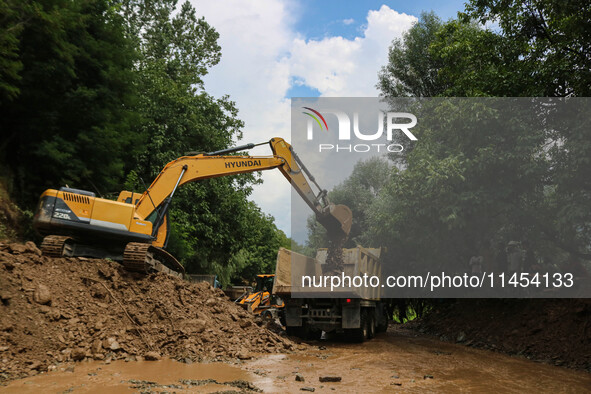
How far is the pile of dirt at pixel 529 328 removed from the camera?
10.2 m

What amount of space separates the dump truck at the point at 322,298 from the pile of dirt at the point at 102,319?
123cm

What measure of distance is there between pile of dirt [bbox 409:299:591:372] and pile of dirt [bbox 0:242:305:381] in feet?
18.4

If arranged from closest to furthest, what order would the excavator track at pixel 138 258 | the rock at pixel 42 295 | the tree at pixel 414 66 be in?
the rock at pixel 42 295
the excavator track at pixel 138 258
the tree at pixel 414 66

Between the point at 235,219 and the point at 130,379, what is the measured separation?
1816 centimetres

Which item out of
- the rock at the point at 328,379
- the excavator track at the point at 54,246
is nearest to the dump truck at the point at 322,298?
the rock at the point at 328,379

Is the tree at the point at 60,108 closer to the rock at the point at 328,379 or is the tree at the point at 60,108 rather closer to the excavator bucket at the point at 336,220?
the excavator bucket at the point at 336,220

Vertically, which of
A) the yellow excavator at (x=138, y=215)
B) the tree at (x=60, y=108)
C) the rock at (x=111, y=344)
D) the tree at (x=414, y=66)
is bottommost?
the rock at (x=111, y=344)

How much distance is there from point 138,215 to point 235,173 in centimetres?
289

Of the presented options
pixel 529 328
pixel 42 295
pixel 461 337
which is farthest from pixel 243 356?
pixel 461 337

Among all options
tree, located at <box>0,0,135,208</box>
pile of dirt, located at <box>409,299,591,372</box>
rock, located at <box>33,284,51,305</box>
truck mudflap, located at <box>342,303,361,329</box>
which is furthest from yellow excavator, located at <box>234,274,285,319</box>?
rock, located at <box>33,284,51,305</box>

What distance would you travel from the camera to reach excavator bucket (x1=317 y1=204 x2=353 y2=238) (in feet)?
42.9

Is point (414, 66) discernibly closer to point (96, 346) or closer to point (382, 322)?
point (382, 322)

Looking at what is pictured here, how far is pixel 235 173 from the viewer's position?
12.7m

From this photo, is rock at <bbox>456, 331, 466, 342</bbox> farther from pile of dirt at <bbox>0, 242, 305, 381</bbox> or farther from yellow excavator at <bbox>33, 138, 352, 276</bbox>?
pile of dirt at <bbox>0, 242, 305, 381</bbox>
